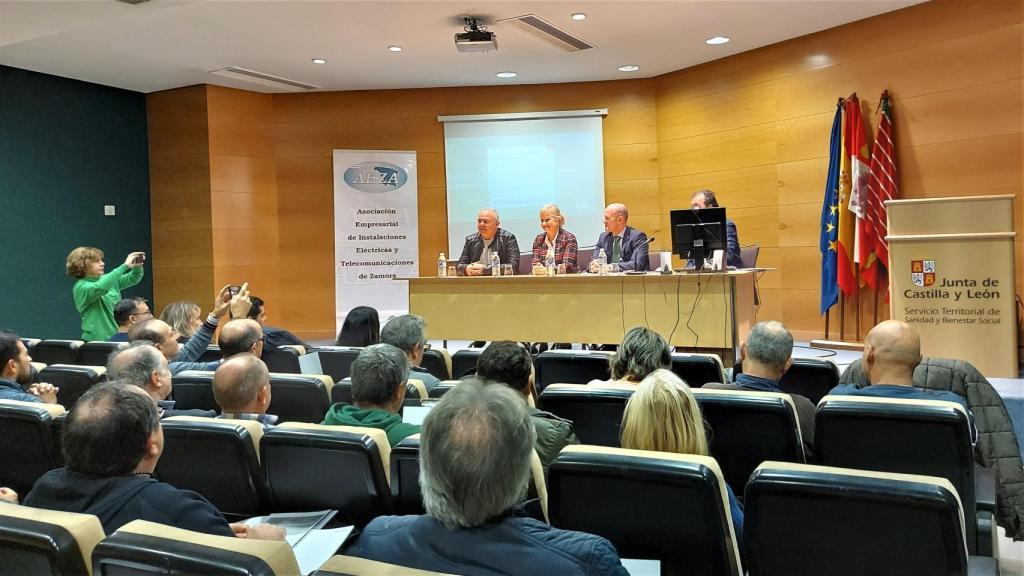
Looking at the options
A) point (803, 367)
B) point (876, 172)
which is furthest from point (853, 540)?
point (876, 172)

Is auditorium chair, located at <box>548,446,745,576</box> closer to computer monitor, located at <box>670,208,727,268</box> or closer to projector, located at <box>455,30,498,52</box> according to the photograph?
computer monitor, located at <box>670,208,727,268</box>

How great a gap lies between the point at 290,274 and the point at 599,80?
4.48 meters

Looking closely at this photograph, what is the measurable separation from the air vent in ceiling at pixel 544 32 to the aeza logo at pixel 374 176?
110 inches

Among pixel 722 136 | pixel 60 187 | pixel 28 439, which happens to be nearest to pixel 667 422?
pixel 28 439

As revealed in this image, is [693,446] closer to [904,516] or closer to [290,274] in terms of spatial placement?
[904,516]

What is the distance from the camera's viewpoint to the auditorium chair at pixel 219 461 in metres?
2.17

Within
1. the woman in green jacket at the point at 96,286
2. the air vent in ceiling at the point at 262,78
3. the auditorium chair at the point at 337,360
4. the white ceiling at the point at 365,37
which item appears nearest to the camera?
the auditorium chair at the point at 337,360

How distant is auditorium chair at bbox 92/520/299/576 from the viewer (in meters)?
1.16

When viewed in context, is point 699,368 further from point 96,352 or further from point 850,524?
point 96,352

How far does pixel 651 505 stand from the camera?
5.54ft

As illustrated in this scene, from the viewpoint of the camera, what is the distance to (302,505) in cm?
222

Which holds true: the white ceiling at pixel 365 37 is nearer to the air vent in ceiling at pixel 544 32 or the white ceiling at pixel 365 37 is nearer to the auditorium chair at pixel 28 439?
the air vent in ceiling at pixel 544 32

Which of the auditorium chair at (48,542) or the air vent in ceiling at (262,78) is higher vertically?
the air vent in ceiling at (262,78)

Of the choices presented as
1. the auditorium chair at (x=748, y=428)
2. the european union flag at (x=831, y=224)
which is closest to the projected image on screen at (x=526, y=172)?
the european union flag at (x=831, y=224)
